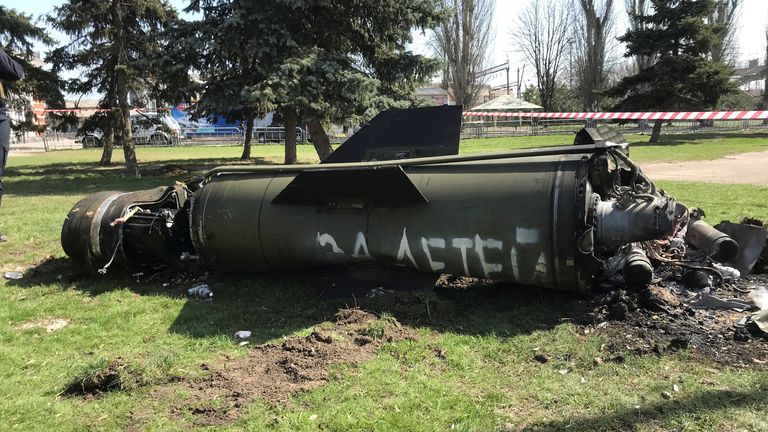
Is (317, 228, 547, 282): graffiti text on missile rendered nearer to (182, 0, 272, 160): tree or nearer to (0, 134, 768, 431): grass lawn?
(0, 134, 768, 431): grass lawn

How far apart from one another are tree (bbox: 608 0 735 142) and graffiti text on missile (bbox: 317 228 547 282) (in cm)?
2572

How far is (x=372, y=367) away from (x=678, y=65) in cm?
2781

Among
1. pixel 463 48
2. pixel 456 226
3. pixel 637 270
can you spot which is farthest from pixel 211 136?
pixel 637 270

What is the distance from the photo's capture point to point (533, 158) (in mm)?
4270

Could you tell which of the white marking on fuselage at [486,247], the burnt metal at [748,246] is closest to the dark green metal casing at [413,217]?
the white marking on fuselage at [486,247]

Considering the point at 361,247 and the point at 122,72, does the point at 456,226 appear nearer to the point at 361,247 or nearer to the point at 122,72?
the point at 361,247

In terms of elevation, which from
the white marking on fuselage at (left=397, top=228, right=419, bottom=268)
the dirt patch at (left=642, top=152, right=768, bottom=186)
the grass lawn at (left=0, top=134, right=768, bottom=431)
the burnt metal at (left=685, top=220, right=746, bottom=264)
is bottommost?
the grass lawn at (left=0, top=134, right=768, bottom=431)

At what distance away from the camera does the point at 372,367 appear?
3430 millimetres

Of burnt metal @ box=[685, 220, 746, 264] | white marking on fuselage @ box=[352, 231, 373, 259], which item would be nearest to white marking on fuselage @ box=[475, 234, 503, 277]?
white marking on fuselage @ box=[352, 231, 373, 259]

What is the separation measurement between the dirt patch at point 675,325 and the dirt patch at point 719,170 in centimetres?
846

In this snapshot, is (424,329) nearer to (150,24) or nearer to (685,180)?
(685,180)

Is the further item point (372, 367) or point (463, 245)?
point (463, 245)

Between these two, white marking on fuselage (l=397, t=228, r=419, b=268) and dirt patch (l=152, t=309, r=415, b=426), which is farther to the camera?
white marking on fuselage (l=397, t=228, r=419, b=268)

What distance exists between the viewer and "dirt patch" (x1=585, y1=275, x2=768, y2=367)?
345 cm
